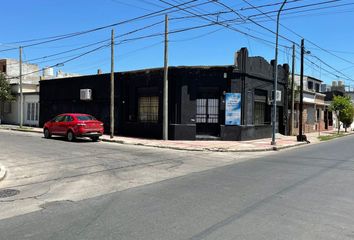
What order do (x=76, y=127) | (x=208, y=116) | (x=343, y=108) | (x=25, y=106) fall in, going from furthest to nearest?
(x=343, y=108) → (x=25, y=106) → (x=208, y=116) → (x=76, y=127)

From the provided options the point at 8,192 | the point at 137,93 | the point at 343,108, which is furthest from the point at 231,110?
the point at 343,108

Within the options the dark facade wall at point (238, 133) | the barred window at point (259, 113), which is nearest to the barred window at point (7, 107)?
the dark facade wall at point (238, 133)

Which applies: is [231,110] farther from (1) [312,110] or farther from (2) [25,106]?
(2) [25,106]

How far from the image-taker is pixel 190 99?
23.0 meters

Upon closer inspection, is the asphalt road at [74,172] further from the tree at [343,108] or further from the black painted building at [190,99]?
the tree at [343,108]

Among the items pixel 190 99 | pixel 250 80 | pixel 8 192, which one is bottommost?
pixel 8 192

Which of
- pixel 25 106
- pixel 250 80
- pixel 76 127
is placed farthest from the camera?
pixel 25 106

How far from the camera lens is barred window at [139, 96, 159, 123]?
964 inches

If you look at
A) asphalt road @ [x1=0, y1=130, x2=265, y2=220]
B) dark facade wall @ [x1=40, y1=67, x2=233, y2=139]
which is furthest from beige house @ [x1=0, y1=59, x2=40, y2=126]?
asphalt road @ [x1=0, y1=130, x2=265, y2=220]

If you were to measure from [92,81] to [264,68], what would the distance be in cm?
1311

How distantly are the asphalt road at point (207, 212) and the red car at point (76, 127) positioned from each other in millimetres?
12243

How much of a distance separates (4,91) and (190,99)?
882 inches

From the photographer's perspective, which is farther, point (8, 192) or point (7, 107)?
point (7, 107)

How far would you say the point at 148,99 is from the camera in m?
25.0
